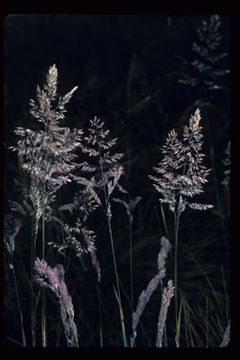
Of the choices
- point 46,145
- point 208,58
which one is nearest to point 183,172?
point 46,145

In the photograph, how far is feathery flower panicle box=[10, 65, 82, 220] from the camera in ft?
3.24

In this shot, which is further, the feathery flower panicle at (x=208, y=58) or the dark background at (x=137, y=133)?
the feathery flower panicle at (x=208, y=58)

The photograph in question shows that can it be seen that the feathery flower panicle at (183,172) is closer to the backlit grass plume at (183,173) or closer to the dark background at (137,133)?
the backlit grass plume at (183,173)

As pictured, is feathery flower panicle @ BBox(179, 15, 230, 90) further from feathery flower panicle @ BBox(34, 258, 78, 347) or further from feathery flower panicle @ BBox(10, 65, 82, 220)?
feathery flower panicle @ BBox(34, 258, 78, 347)

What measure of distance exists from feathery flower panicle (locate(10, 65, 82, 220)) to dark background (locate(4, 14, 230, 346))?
34cm

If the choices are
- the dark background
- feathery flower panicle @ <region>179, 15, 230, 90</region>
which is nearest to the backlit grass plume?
the dark background

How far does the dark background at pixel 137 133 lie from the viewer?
4.41ft

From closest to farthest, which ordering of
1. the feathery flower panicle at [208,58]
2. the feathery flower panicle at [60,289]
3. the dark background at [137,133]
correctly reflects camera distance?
A: the feathery flower panicle at [60,289], the dark background at [137,133], the feathery flower panicle at [208,58]

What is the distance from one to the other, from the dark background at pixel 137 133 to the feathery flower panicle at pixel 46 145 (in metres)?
0.34

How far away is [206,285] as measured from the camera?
55.9 inches

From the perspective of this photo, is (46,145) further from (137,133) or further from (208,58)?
(137,133)

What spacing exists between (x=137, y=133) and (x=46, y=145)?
0.94 meters

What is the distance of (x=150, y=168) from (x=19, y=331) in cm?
75

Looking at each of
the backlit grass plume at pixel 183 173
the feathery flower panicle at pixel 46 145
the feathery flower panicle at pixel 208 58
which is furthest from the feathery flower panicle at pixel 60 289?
the feathery flower panicle at pixel 208 58
